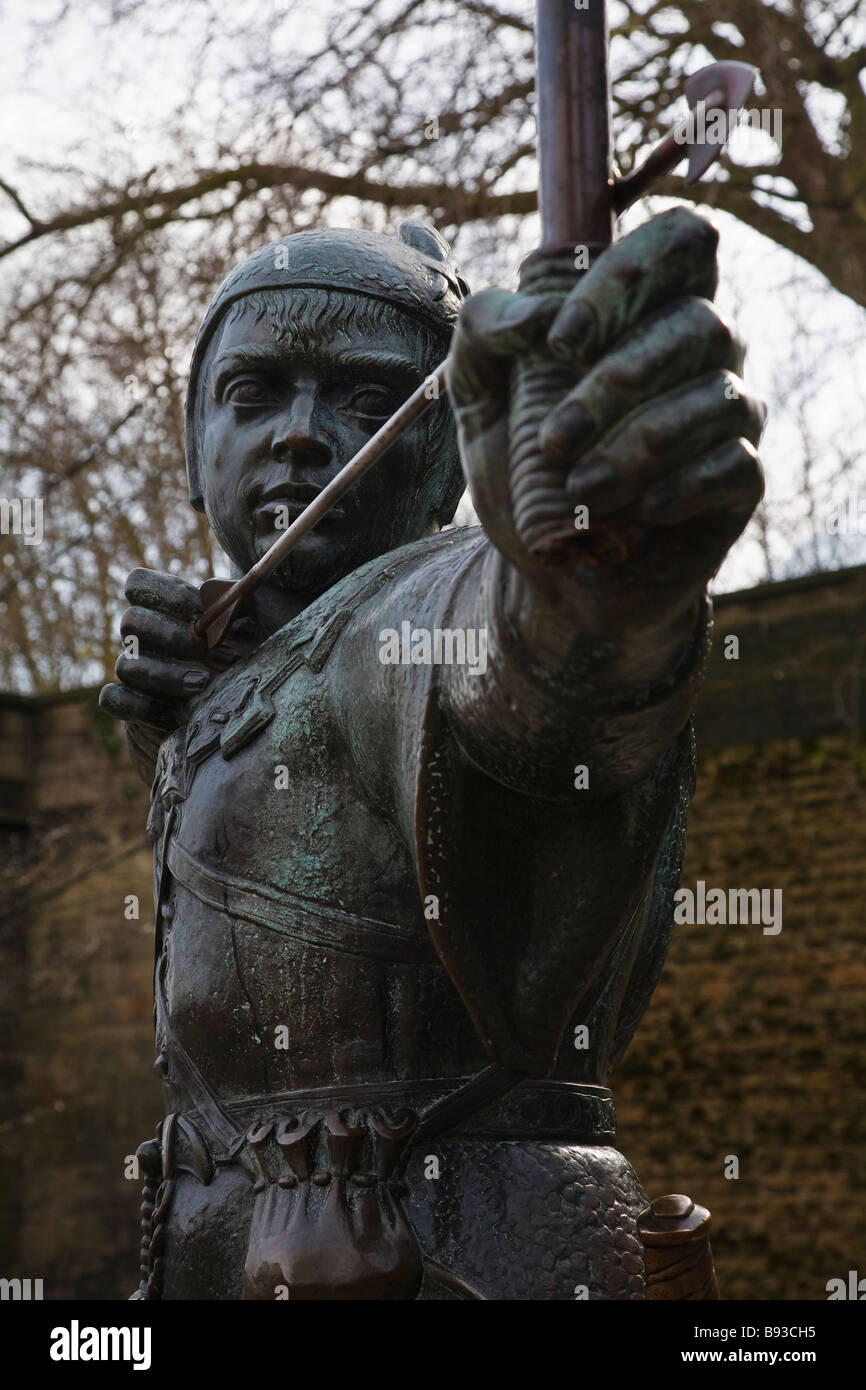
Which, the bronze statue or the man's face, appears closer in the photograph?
the bronze statue

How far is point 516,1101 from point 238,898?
0.41m

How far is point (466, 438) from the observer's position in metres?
1.53

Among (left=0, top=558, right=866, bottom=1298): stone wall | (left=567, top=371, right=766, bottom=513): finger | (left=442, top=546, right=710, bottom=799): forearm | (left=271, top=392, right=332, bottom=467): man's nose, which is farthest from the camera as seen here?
(left=0, top=558, right=866, bottom=1298): stone wall

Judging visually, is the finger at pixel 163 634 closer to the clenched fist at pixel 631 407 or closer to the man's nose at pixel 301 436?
the man's nose at pixel 301 436

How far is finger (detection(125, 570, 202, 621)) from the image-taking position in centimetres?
262

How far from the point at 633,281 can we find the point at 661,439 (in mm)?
125

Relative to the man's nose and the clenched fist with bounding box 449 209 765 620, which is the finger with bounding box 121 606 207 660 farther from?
the clenched fist with bounding box 449 209 765 620

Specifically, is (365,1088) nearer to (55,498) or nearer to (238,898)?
(238,898)

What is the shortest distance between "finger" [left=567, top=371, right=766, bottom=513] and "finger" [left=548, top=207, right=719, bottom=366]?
7 cm

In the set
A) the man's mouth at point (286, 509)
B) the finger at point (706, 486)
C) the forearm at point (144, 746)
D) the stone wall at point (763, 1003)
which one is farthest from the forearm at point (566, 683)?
the stone wall at point (763, 1003)

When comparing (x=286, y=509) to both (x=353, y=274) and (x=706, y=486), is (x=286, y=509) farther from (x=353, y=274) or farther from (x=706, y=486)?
(x=706, y=486)

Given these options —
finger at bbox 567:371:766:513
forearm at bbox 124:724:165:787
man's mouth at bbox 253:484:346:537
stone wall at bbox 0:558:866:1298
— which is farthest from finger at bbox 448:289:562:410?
stone wall at bbox 0:558:866:1298

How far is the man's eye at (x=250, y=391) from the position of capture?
2.62 metres
